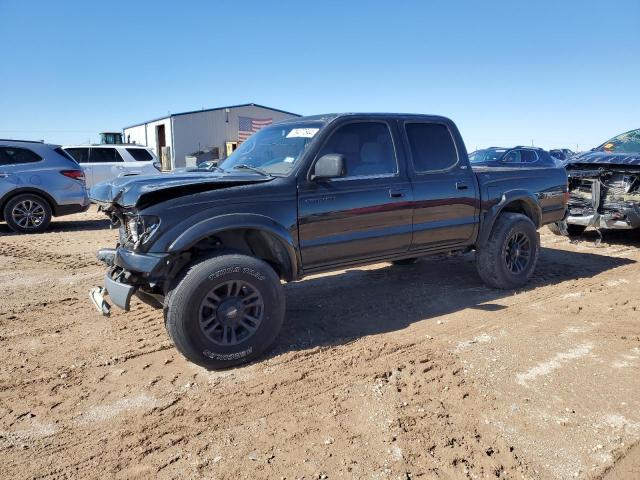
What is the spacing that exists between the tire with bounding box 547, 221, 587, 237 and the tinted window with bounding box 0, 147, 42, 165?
10214mm

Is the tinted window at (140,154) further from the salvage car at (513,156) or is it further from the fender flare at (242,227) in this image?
the fender flare at (242,227)

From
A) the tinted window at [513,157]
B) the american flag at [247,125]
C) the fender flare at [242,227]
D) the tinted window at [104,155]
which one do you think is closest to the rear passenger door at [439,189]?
the fender flare at [242,227]

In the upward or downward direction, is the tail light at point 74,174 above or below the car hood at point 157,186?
above

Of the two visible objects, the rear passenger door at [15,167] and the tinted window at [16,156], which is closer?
the rear passenger door at [15,167]

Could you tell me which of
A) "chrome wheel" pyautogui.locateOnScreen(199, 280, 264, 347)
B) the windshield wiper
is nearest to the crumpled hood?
the windshield wiper

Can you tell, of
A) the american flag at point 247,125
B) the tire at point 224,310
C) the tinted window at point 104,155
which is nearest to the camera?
the tire at point 224,310

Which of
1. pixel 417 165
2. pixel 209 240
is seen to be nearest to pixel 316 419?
pixel 209 240

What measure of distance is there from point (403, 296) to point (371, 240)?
1.19 meters

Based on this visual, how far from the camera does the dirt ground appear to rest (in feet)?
8.62

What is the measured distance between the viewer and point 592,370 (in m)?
3.63

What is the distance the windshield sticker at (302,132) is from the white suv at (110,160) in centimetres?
1020

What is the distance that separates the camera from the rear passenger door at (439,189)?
489 centimetres

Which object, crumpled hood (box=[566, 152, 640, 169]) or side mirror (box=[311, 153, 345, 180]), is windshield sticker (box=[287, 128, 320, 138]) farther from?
crumpled hood (box=[566, 152, 640, 169])

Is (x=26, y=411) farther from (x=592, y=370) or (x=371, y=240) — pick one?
(x=592, y=370)
